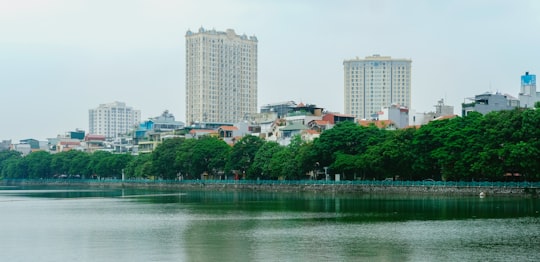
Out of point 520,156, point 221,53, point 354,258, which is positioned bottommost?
point 354,258

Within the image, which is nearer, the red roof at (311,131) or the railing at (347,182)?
the railing at (347,182)

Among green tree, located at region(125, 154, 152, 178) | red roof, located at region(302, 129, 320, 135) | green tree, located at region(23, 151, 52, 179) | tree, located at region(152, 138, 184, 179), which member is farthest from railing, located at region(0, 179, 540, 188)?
red roof, located at region(302, 129, 320, 135)

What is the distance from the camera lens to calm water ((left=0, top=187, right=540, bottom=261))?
32.2 metres

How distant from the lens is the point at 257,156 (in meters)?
97.8

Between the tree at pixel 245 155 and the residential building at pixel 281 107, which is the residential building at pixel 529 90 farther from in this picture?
the residential building at pixel 281 107

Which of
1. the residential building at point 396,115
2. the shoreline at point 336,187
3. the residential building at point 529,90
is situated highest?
the residential building at point 529,90

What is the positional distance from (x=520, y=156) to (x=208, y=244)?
35196 mm

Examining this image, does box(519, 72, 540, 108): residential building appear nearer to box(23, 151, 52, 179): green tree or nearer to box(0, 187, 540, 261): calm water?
box(0, 187, 540, 261): calm water

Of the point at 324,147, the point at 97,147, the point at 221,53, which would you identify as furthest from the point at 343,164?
the point at 221,53

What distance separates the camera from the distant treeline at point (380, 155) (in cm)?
6538

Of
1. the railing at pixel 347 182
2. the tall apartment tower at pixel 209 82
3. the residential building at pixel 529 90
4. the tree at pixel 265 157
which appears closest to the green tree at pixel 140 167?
the railing at pixel 347 182

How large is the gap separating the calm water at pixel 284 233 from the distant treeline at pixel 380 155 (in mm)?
6330

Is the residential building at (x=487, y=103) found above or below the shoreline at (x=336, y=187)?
above

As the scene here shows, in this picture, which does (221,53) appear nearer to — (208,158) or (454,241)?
(208,158)
